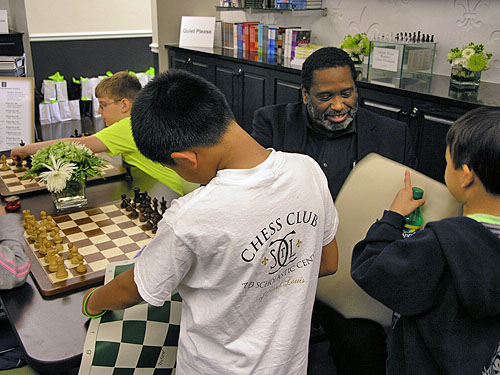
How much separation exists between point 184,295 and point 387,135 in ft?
4.18

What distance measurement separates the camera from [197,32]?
491 cm

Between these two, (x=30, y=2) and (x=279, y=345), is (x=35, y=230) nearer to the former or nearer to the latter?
(x=279, y=345)

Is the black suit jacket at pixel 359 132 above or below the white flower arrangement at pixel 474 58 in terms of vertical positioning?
below

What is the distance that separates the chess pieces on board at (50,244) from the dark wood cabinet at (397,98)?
201 centimetres

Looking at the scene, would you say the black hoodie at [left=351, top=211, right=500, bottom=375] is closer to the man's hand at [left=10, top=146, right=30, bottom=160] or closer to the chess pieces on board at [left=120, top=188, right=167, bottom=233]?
the chess pieces on board at [left=120, top=188, right=167, bottom=233]

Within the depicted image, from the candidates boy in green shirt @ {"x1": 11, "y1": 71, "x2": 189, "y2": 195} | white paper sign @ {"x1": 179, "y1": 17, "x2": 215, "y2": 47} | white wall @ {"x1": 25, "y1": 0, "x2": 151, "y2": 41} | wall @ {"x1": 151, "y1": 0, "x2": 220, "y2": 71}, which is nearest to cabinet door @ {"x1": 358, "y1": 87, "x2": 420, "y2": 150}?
boy in green shirt @ {"x1": 11, "y1": 71, "x2": 189, "y2": 195}

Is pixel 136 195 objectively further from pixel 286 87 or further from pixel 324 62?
pixel 286 87

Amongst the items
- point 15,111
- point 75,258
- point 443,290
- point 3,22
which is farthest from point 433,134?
point 3,22

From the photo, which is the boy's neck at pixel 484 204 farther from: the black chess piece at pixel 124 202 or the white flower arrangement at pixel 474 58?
the white flower arrangement at pixel 474 58

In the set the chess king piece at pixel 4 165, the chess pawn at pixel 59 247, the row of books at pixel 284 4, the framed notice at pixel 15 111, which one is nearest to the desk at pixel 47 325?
the chess pawn at pixel 59 247

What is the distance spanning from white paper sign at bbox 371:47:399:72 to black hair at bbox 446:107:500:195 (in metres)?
2.19

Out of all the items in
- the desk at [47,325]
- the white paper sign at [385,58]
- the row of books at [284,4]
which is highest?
the row of books at [284,4]

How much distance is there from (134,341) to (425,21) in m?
2.99

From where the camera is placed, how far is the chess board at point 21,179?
2123 millimetres
